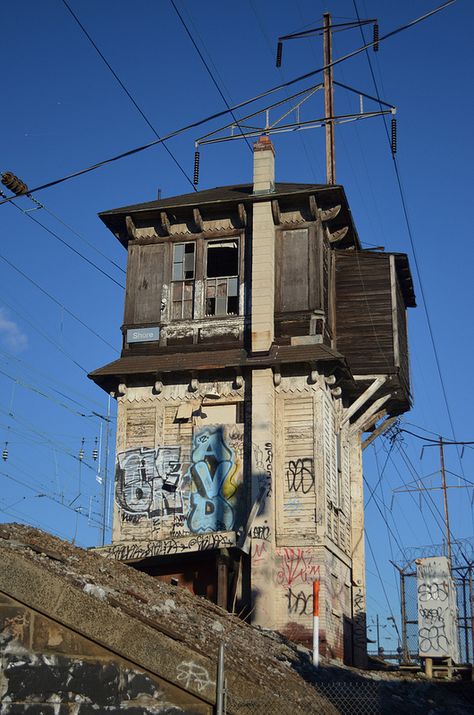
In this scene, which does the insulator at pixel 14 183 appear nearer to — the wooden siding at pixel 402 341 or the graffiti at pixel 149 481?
Answer: the graffiti at pixel 149 481

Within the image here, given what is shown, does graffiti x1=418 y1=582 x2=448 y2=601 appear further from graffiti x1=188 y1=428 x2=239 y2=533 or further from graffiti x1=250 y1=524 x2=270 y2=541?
graffiti x1=188 y1=428 x2=239 y2=533

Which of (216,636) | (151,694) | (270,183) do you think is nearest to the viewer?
(151,694)

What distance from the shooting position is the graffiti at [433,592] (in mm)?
25906

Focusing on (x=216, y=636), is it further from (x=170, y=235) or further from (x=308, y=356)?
(x=170, y=235)

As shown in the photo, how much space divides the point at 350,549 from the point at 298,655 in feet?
31.1

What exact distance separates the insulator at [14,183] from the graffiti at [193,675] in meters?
10.5

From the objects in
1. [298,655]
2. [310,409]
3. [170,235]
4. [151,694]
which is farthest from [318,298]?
[151,694]

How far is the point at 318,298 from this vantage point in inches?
1072

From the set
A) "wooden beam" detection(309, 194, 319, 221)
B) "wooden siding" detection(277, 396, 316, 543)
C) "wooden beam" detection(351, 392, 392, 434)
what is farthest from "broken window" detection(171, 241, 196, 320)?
"wooden beam" detection(351, 392, 392, 434)

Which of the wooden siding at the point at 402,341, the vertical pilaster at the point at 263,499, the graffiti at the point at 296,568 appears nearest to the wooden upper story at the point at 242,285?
the wooden siding at the point at 402,341

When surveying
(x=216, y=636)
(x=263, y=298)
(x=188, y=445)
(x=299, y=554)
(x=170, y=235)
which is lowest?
(x=216, y=636)

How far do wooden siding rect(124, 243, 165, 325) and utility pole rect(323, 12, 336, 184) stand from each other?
311 inches

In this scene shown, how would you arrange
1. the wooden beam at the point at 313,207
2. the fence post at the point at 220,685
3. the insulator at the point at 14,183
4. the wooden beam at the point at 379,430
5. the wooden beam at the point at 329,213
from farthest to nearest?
the wooden beam at the point at 379,430, the wooden beam at the point at 329,213, the wooden beam at the point at 313,207, the insulator at the point at 14,183, the fence post at the point at 220,685

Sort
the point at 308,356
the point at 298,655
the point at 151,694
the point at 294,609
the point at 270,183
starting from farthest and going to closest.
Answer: the point at 270,183 < the point at 308,356 < the point at 294,609 < the point at 298,655 < the point at 151,694
